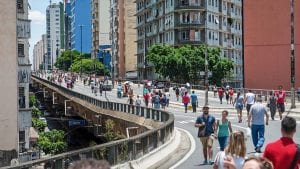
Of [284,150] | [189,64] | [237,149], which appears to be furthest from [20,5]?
[189,64]

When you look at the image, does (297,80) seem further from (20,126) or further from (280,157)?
(280,157)

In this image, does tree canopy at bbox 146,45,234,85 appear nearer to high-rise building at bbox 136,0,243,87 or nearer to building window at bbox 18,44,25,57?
high-rise building at bbox 136,0,243,87

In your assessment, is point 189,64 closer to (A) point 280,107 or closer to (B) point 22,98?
(B) point 22,98

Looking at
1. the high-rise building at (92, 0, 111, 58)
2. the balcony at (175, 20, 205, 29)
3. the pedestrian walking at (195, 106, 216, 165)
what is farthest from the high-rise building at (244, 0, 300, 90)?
the high-rise building at (92, 0, 111, 58)

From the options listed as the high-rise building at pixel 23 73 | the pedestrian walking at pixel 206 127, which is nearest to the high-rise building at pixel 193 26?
the high-rise building at pixel 23 73

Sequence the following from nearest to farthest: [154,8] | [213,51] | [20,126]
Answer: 1. [20,126]
2. [213,51]
3. [154,8]

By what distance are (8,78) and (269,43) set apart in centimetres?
3300

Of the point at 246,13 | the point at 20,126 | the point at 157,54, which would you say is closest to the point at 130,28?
the point at 157,54

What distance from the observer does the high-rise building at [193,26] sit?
103 m

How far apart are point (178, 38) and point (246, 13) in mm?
36240

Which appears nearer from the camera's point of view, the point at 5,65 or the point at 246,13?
the point at 5,65

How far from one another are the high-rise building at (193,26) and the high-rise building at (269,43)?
1038 inches

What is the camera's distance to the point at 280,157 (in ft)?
24.4

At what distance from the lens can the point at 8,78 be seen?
133 ft
